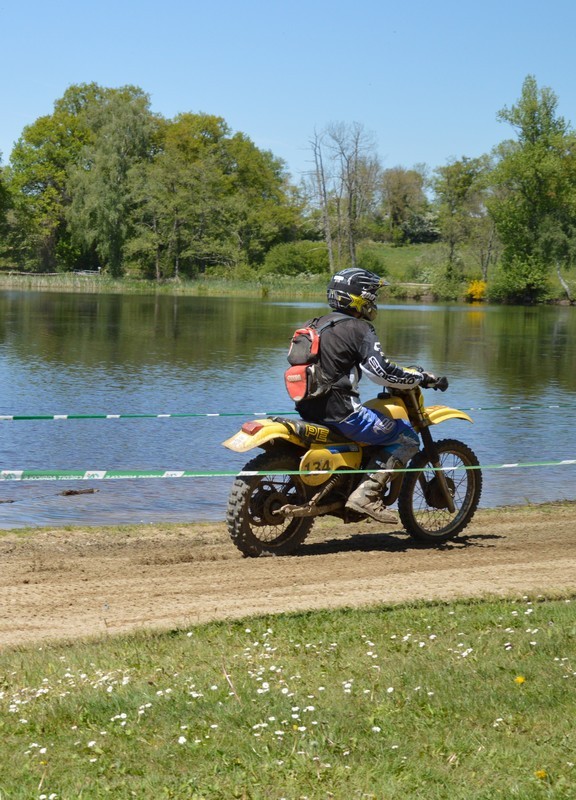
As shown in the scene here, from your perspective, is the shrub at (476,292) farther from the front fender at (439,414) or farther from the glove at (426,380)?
the glove at (426,380)

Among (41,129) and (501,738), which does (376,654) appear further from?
(41,129)

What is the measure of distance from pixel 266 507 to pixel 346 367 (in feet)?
4.16

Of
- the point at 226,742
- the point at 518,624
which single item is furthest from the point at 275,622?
the point at 226,742

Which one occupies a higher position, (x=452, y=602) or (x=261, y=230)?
(x=261, y=230)

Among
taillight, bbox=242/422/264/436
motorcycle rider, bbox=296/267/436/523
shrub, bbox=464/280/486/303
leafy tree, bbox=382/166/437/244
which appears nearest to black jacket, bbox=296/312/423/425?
motorcycle rider, bbox=296/267/436/523

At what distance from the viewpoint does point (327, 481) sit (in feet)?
29.7

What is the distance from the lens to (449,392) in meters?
24.6

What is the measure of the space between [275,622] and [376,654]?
0.89 metres

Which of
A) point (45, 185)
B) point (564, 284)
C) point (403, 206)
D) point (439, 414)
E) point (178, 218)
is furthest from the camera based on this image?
point (403, 206)

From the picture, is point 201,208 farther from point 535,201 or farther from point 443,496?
point 443,496

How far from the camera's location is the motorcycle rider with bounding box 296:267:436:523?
29.1 feet

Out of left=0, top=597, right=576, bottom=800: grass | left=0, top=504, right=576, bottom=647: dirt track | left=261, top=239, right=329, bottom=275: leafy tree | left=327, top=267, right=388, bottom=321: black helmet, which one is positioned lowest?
left=0, top=504, right=576, bottom=647: dirt track

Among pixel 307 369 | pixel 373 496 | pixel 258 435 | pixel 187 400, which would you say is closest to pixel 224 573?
pixel 258 435

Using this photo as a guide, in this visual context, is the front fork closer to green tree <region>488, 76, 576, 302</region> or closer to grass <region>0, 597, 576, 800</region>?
grass <region>0, 597, 576, 800</region>
